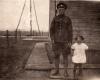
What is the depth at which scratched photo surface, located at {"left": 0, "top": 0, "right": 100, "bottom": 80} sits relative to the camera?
2.75 metres

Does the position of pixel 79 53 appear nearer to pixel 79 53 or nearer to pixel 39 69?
pixel 79 53

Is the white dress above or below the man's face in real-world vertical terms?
below

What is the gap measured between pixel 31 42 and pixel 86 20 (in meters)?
0.92

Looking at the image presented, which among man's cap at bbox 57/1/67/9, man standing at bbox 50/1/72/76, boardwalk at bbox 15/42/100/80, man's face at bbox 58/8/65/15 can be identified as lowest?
boardwalk at bbox 15/42/100/80

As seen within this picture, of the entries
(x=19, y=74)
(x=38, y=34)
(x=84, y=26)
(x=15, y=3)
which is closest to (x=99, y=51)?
(x=84, y=26)

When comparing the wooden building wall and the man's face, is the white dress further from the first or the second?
the man's face

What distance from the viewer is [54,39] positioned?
2832mm

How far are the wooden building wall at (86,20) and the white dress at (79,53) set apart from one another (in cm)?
12

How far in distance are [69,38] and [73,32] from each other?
0.11 m

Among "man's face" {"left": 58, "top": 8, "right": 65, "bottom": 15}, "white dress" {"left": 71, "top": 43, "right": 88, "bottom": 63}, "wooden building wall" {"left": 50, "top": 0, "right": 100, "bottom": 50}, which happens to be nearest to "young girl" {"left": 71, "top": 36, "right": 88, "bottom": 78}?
"white dress" {"left": 71, "top": 43, "right": 88, "bottom": 63}

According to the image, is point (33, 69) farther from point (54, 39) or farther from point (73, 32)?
point (73, 32)

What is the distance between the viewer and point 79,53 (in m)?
2.78

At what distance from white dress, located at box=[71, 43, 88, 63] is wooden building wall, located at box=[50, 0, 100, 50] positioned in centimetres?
12

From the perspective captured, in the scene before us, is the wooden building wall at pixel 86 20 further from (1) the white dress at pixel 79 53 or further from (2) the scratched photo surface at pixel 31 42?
(1) the white dress at pixel 79 53
